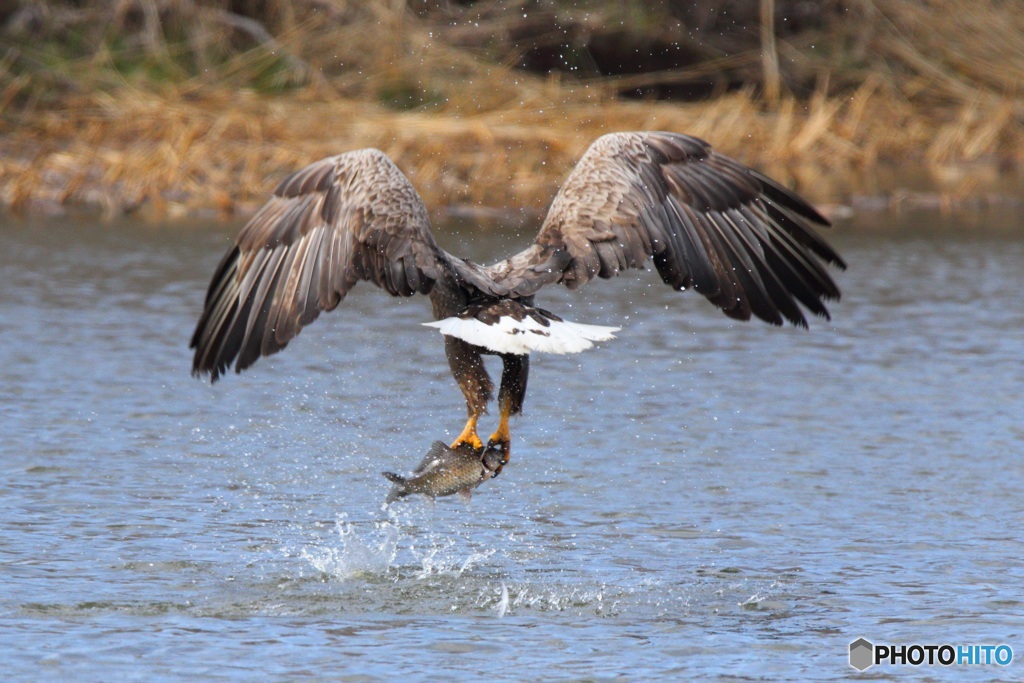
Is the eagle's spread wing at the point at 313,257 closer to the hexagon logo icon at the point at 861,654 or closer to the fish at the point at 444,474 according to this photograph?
the fish at the point at 444,474

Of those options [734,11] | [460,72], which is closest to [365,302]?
[460,72]

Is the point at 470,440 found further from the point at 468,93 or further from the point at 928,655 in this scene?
the point at 468,93

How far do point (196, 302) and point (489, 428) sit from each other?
A: 339 cm

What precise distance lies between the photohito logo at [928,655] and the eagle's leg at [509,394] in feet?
5.31

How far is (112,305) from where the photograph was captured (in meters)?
10.5

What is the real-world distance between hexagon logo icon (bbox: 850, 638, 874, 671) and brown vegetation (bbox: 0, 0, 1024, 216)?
945cm

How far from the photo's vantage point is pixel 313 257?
18.9ft

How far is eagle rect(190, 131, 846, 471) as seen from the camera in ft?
18.5

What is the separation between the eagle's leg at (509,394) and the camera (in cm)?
607

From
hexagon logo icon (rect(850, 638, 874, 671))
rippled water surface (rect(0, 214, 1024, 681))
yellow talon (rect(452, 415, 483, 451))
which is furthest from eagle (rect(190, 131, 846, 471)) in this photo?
hexagon logo icon (rect(850, 638, 874, 671))

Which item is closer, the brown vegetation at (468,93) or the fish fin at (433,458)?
the fish fin at (433,458)

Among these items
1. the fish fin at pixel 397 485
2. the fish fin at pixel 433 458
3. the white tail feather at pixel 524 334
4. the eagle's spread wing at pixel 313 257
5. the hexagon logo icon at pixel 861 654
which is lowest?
the hexagon logo icon at pixel 861 654

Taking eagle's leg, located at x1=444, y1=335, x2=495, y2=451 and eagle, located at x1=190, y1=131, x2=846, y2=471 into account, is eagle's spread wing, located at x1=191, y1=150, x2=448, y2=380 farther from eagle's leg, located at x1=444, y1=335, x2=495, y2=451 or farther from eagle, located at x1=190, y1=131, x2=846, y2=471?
eagle's leg, located at x1=444, y1=335, x2=495, y2=451

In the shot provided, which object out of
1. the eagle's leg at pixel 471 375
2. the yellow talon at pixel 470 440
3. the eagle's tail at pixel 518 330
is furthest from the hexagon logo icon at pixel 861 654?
the eagle's leg at pixel 471 375
